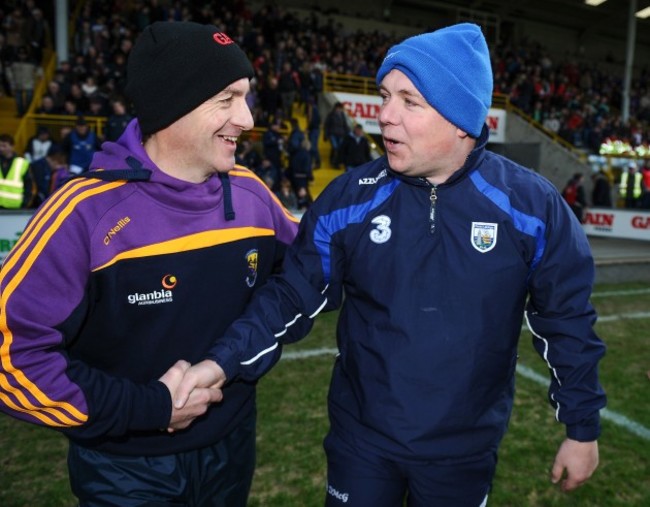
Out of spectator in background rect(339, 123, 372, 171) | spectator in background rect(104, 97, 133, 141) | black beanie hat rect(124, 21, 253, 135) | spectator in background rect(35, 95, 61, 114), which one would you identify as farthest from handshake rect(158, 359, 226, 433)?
spectator in background rect(339, 123, 372, 171)

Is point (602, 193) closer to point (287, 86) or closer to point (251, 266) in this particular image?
point (287, 86)

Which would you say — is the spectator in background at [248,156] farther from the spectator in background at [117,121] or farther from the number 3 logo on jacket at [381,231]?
the number 3 logo on jacket at [381,231]

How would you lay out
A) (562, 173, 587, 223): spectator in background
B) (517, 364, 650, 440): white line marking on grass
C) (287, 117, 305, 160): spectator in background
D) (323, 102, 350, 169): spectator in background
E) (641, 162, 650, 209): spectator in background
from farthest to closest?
(641, 162, 650, 209): spectator in background, (323, 102, 350, 169): spectator in background, (562, 173, 587, 223): spectator in background, (287, 117, 305, 160): spectator in background, (517, 364, 650, 440): white line marking on grass

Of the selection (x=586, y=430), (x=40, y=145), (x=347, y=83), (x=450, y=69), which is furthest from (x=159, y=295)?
(x=347, y=83)

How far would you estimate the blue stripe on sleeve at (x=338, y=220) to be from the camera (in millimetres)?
1953

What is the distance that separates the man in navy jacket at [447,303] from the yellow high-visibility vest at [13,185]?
25.3 ft

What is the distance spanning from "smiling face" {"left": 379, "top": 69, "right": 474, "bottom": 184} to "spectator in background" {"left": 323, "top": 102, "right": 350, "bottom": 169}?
13802 millimetres

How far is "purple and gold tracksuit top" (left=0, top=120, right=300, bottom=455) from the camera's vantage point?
61.2 inches

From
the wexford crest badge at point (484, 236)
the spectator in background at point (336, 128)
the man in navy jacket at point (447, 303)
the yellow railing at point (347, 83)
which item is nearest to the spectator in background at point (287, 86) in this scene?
the spectator in background at point (336, 128)

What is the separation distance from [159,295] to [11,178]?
305 inches

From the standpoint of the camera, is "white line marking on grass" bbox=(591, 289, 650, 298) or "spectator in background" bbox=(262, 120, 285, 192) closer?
"white line marking on grass" bbox=(591, 289, 650, 298)

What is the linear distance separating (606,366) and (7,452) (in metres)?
4.97

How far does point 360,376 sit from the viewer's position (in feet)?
6.38

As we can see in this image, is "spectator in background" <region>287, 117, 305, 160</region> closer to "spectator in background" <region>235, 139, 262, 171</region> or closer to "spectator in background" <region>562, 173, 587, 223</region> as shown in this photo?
"spectator in background" <region>235, 139, 262, 171</region>
